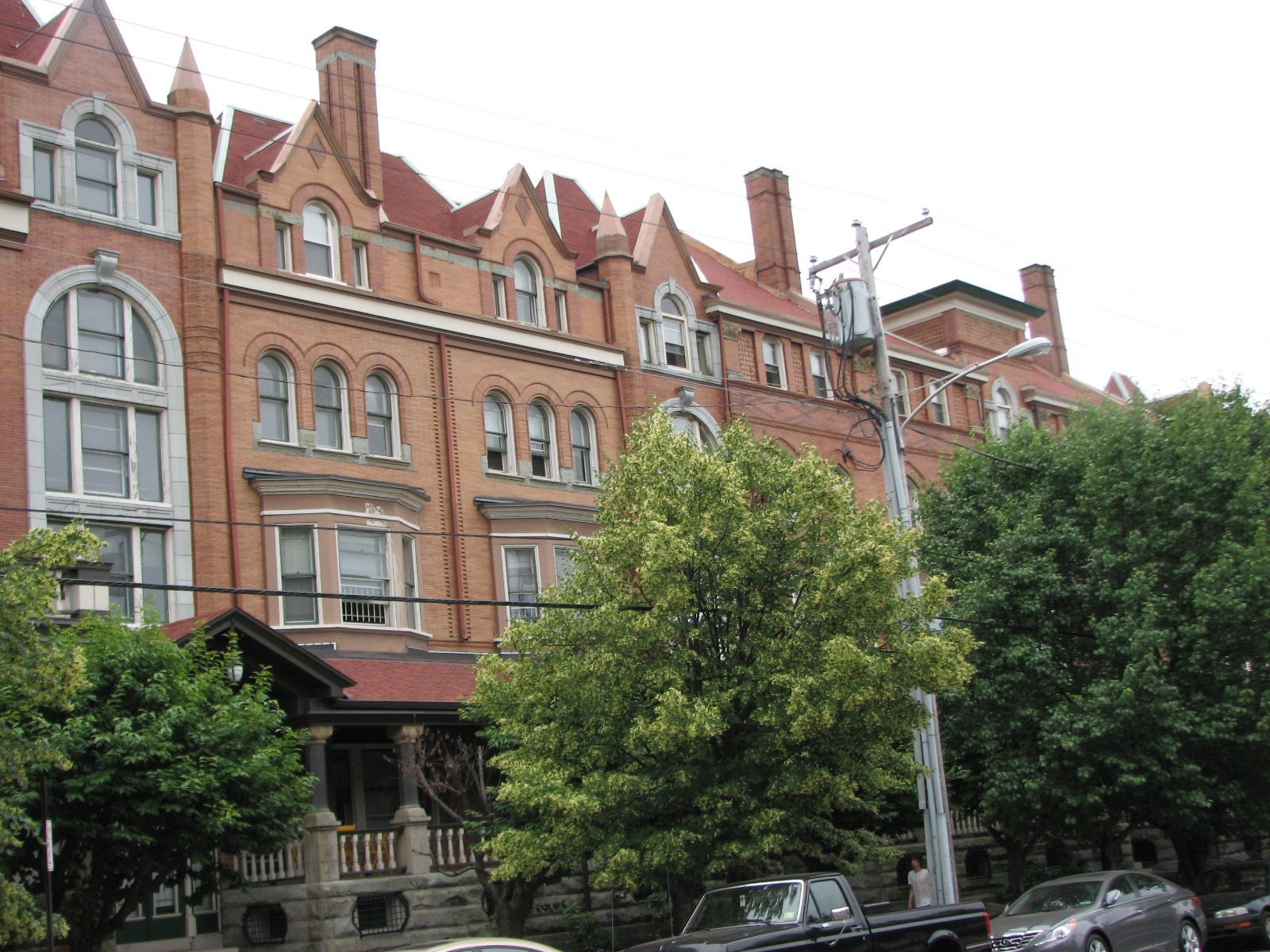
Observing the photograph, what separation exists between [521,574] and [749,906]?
54.7 feet

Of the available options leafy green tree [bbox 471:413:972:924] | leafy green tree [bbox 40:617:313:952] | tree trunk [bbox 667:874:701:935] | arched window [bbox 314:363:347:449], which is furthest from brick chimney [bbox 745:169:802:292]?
leafy green tree [bbox 40:617:313:952]

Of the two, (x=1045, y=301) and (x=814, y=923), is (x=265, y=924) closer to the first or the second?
(x=814, y=923)

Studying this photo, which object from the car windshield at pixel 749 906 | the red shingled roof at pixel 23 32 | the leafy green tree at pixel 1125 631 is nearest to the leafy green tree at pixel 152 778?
the car windshield at pixel 749 906

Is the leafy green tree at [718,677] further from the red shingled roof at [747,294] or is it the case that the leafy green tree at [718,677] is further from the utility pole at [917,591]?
the red shingled roof at [747,294]

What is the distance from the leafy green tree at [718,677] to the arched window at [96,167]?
1264cm

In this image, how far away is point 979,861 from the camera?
34938 mm

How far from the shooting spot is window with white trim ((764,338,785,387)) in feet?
134

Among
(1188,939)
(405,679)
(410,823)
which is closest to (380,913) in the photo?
(410,823)

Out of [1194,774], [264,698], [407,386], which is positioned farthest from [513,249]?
[1194,774]

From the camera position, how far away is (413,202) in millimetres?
35750

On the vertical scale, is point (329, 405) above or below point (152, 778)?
above

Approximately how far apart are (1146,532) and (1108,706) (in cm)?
374

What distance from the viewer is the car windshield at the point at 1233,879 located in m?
28.1

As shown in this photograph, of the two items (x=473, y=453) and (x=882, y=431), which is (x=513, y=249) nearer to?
(x=473, y=453)
